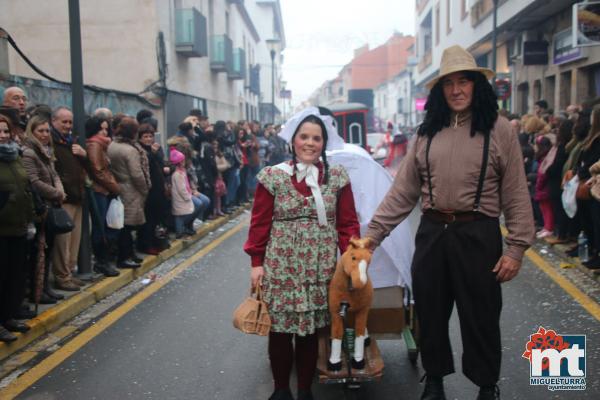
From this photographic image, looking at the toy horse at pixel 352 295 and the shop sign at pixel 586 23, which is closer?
the toy horse at pixel 352 295

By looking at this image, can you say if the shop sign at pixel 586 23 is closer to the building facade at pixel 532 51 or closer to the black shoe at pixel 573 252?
the building facade at pixel 532 51

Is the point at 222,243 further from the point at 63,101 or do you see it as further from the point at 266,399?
the point at 266,399

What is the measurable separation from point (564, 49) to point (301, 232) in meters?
15.8

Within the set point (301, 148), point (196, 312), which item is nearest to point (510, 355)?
point (301, 148)

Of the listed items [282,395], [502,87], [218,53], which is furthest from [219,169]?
[218,53]

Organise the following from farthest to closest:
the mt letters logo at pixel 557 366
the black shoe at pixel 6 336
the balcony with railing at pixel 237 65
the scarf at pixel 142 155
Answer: the balcony with railing at pixel 237 65
the scarf at pixel 142 155
the black shoe at pixel 6 336
the mt letters logo at pixel 557 366

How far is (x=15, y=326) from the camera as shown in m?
5.48

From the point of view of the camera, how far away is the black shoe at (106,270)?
7.69 m

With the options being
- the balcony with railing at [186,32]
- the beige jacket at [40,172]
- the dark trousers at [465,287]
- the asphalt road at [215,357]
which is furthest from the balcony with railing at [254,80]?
the dark trousers at [465,287]

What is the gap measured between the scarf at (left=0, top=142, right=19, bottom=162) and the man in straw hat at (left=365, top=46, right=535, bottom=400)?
2.94 m

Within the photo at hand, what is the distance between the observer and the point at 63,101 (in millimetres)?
10352

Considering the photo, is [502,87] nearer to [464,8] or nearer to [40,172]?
[464,8]

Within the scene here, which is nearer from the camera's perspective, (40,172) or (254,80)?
(40,172)

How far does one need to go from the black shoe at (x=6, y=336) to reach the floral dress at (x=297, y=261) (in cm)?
260
